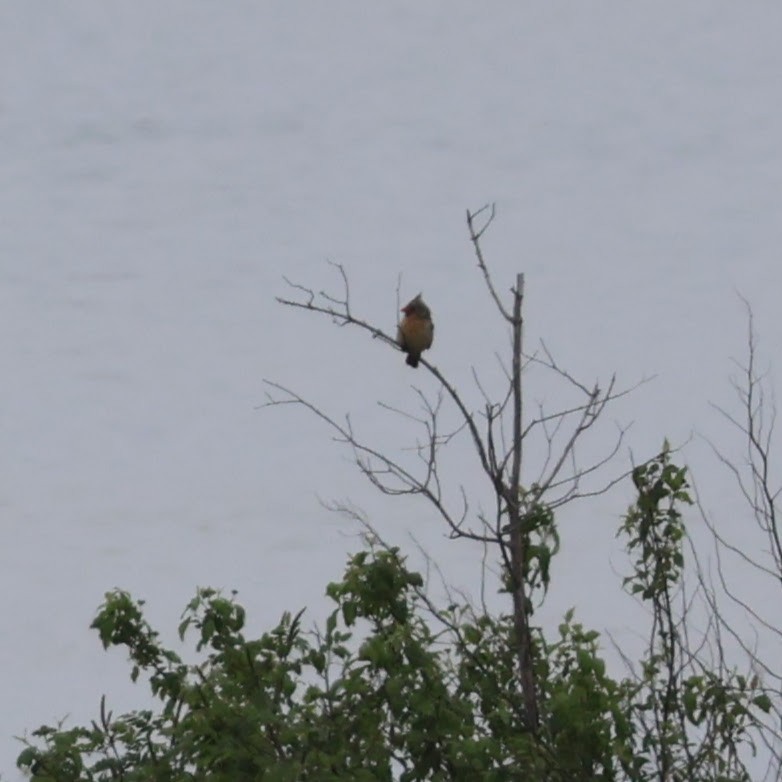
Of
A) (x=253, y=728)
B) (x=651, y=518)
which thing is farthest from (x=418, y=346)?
(x=253, y=728)

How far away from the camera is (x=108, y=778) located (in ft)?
22.1

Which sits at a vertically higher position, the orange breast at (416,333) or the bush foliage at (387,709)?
the orange breast at (416,333)

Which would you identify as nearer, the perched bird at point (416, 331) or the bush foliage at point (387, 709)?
the bush foliage at point (387, 709)

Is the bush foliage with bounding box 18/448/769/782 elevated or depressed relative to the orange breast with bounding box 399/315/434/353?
depressed

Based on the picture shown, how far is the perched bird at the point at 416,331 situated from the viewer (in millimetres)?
10094

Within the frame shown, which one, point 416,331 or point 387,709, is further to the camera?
point 416,331

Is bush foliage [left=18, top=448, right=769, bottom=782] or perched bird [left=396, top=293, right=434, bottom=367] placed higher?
perched bird [left=396, top=293, right=434, bottom=367]

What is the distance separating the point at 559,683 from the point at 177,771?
58.9 inches

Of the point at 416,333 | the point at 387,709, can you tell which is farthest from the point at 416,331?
the point at 387,709

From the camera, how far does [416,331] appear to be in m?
10.1

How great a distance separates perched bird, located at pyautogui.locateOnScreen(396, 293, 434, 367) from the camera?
33.1 feet

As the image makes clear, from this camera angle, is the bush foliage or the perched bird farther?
the perched bird

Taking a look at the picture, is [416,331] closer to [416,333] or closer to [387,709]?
[416,333]

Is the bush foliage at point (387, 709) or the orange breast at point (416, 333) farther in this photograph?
the orange breast at point (416, 333)
